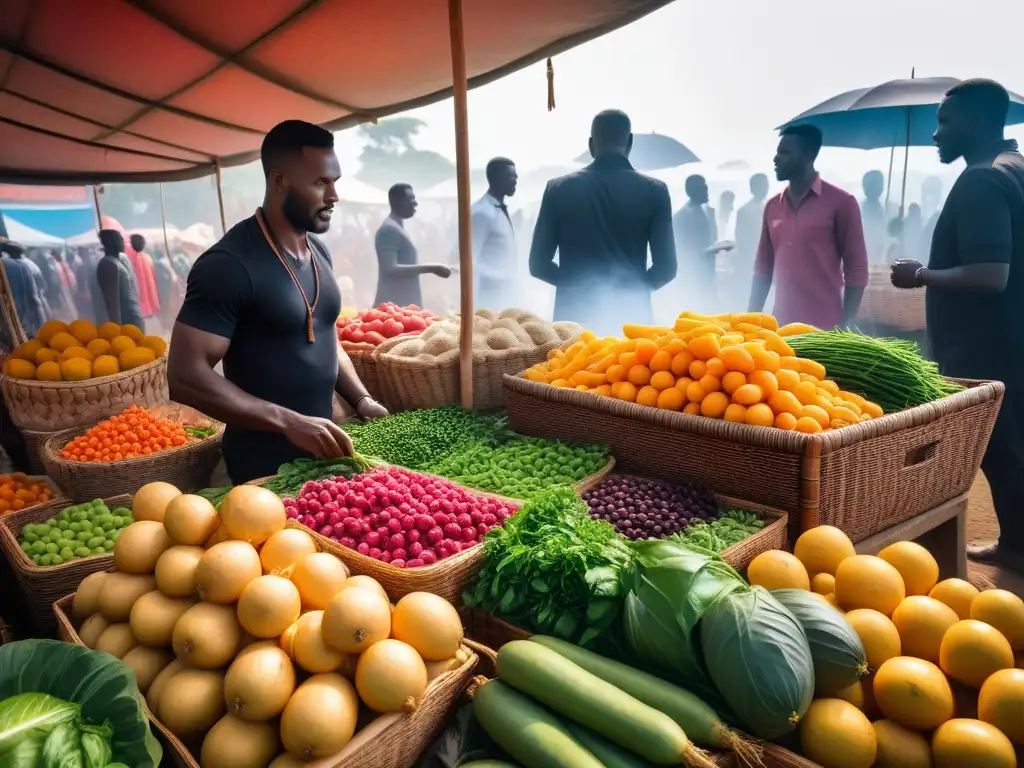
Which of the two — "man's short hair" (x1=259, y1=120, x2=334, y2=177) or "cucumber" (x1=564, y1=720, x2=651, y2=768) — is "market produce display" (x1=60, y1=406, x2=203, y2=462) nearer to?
"man's short hair" (x1=259, y1=120, x2=334, y2=177)

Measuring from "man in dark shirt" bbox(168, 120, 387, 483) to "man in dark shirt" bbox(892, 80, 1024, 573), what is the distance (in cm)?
336

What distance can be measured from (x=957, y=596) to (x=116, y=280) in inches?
399

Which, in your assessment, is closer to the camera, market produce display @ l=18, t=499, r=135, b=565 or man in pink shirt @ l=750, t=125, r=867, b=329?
market produce display @ l=18, t=499, r=135, b=565

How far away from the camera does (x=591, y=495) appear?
2213 millimetres

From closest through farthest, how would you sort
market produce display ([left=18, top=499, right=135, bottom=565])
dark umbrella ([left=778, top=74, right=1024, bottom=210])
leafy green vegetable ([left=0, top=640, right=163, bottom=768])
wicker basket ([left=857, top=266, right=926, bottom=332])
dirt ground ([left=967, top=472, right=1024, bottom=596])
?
leafy green vegetable ([left=0, top=640, right=163, bottom=768]) → market produce display ([left=18, top=499, right=135, bottom=565]) → dirt ground ([left=967, top=472, right=1024, bottom=596]) → dark umbrella ([left=778, top=74, right=1024, bottom=210]) → wicker basket ([left=857, top=266, right=926, bottom=332])

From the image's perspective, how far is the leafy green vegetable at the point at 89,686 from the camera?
116cm

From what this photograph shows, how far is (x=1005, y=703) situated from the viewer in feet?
4.09

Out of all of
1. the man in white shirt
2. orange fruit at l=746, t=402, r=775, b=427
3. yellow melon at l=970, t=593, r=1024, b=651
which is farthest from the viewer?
the man in white shirt

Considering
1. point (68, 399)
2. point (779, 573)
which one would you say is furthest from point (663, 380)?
point (68, 399)

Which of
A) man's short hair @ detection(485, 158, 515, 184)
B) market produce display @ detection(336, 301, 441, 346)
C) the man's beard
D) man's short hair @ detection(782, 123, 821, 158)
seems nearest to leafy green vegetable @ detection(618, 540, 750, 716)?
the man's beard

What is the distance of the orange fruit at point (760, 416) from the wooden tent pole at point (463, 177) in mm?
1299

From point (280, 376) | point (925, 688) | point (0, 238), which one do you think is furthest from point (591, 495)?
point (0, 238)

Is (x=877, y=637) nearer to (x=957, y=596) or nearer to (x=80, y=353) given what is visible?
(x=957, y=596)

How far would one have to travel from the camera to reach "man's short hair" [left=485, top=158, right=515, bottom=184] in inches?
235
